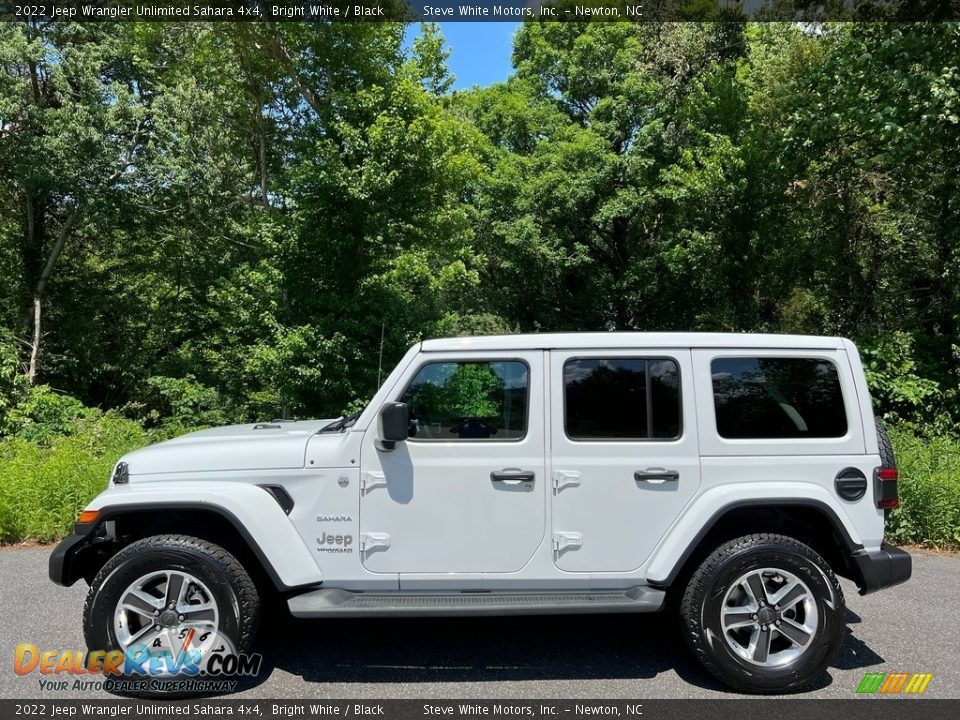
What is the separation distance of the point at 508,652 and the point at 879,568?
2156mm

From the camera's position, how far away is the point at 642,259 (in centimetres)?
2191

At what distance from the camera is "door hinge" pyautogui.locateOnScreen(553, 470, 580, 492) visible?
3865mm

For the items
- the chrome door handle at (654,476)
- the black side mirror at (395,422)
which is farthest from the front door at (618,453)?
the black side mirror at (395,422)

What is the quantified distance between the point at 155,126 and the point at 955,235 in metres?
16.1

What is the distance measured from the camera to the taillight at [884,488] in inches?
154

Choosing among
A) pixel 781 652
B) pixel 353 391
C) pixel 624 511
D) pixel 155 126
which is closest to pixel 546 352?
pixel 624 511

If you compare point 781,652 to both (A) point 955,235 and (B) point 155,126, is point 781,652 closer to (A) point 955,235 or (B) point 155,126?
(A) point 955,235

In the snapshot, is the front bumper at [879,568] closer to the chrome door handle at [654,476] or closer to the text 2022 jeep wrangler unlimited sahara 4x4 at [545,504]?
the text 2022 jeep wrangler unlimited sahara 4x4 at [545,504]

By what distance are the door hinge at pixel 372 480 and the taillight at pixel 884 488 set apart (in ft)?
8.95

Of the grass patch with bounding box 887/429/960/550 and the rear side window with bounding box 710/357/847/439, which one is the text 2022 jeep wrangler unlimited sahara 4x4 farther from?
the grass patch with bounding box 887/429/960/550

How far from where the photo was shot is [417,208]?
529 inches

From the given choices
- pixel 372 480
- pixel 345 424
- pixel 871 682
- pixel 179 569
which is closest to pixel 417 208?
pixel 345 424

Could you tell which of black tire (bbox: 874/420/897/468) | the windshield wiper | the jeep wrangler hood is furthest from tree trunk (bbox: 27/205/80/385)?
black tire (bbox: 874/420/897/468)

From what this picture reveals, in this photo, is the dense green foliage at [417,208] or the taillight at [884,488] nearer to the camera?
the taillight at [884,488]
